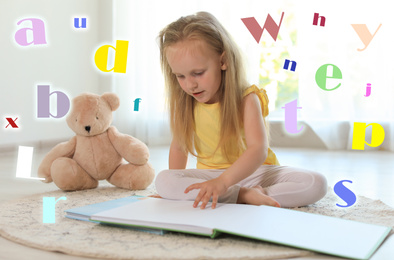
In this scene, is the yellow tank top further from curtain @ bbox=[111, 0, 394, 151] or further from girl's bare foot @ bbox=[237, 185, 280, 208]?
curtain @ bbox=[111, 0, 394, 151]

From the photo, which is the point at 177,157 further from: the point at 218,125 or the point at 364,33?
the point at 364,33

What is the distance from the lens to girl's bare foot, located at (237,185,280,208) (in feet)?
3.81

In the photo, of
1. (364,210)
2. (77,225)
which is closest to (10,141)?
(77,225)

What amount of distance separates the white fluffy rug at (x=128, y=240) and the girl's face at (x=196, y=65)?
1.16 ft

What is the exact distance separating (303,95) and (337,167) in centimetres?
75

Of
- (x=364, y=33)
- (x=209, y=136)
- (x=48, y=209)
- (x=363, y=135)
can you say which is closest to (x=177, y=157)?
(x=209, y=136)

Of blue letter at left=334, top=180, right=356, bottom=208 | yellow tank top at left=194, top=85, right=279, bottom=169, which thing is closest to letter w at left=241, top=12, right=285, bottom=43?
blue letter at left=334, top=180, right=356, bottom=208

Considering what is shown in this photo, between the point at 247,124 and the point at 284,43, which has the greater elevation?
the point at 284,43

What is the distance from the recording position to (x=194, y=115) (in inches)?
53.9

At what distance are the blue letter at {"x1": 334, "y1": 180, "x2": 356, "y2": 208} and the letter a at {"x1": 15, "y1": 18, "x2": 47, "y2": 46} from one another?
1.35m

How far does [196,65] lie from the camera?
1192 millimetres

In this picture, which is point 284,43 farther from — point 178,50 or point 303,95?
point 178,50

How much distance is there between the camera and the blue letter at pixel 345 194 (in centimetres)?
132

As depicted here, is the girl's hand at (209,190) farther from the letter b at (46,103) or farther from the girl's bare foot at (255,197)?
the letter b at (46,103)
